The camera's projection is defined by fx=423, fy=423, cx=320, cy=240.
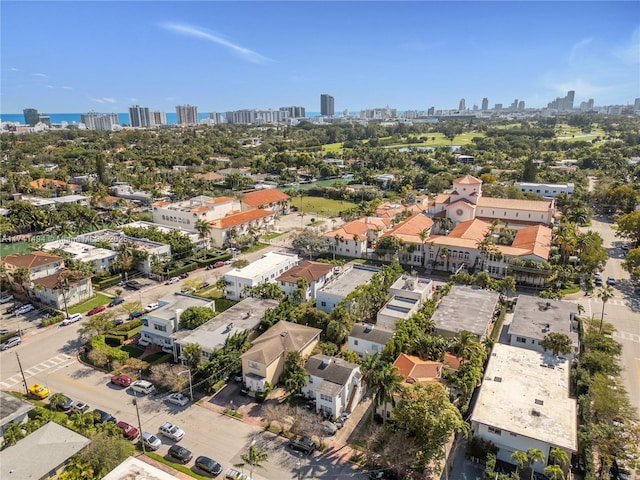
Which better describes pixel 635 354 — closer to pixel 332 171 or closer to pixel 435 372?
pixel 435 372

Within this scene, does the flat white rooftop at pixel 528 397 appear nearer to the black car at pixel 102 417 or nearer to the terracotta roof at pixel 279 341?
the terracotta roof at pixel 279 341

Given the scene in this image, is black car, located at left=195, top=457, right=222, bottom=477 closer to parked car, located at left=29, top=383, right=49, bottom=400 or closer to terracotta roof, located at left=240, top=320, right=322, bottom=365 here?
terracotta roof, located at left=240, top=320, right=322, bottom=365

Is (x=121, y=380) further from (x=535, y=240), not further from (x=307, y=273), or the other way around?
(x=535, y=240)

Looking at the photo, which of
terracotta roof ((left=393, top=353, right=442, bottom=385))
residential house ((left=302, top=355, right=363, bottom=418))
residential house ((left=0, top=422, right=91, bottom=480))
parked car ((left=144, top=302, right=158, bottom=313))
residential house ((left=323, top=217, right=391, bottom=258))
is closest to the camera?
residential house ((left=0, top=422, right=91, bottom=480))

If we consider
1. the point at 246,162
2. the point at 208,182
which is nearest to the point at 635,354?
the point at 208,182

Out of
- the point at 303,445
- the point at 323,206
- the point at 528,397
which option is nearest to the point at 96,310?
the point at 303,445

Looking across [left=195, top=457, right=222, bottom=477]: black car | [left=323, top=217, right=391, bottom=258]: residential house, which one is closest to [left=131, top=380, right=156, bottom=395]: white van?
[left=195, top=457, right=222, bottom=477]: black car
